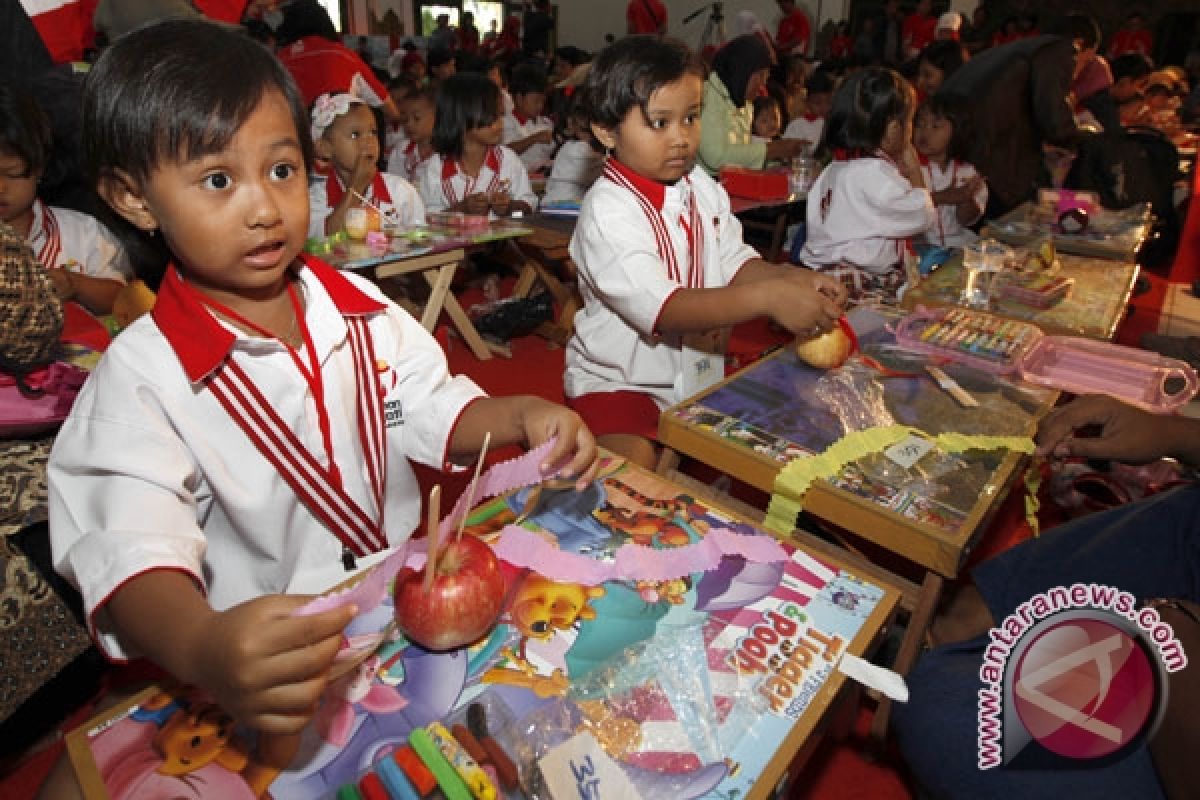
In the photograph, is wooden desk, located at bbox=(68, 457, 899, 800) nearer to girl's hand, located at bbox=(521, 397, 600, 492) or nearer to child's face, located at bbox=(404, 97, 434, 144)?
girl's hand, located at bbox=(521, 397, 600, 492)

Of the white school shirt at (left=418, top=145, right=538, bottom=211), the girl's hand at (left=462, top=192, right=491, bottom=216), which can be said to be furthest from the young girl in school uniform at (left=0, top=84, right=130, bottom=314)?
the white school shirt at (left=418, top=145, right=538, bottom=211)

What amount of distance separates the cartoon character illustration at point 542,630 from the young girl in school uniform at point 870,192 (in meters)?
2.32

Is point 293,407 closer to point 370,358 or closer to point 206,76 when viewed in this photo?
point 370,358

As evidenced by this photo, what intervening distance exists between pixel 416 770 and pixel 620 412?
51.6 inches

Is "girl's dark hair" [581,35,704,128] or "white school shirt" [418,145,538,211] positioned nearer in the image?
"girl's dark hair" [581,35,704,128]

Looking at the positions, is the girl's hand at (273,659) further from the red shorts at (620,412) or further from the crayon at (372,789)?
the red shorts at (620,412)

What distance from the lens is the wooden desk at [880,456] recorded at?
1.25 meters

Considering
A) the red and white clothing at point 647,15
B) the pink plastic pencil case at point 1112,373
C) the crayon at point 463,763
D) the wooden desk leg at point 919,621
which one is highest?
the red and white clothing at point 647,15

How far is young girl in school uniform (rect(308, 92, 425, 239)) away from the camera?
320 cm

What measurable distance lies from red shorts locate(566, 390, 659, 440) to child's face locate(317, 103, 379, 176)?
2.00 m

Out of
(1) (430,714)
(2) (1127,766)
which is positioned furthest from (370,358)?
(2) (1127,766)

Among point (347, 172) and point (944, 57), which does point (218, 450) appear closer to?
point (347, 172)

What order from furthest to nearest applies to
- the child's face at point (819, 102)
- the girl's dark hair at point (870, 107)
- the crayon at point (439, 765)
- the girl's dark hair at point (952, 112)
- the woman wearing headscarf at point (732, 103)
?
the child's face at point (819, 102)
the woman wearing headscarf at point (732, 103)
the girl's dark hair at point (952, 112)
the girl's dark hair at point (870, 107)
the crayon at point (439, 765)

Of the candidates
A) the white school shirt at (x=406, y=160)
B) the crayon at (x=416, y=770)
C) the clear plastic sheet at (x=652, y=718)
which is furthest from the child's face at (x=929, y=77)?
the crayon at (x=416, y=770)
